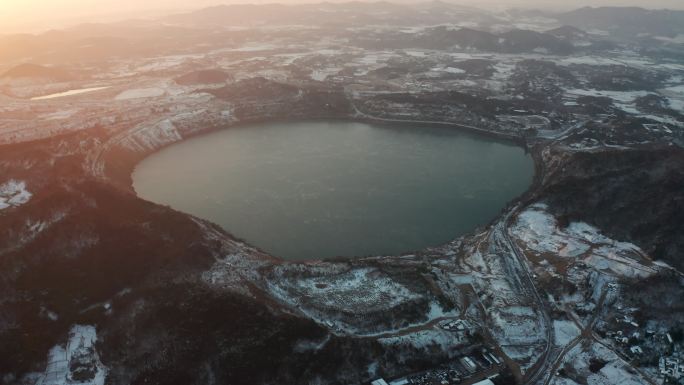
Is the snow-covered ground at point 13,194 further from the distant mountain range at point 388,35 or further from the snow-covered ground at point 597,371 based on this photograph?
the distant mountain range at point 388,35

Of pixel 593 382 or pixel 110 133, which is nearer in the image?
pixel 593 382

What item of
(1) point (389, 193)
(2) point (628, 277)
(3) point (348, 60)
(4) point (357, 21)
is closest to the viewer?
(2) point (628, 277)

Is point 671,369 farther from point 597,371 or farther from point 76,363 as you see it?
point 76,363

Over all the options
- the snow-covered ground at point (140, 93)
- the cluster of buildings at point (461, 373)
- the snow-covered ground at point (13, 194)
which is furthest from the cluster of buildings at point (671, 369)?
the snow-covered ground at point (140, 93)

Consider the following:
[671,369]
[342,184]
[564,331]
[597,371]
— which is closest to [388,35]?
[342,184]

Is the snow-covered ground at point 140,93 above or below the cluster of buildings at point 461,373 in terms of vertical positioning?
above

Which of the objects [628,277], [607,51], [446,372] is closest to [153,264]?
[446,372]

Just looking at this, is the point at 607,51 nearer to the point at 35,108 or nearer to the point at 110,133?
the point at 110,133
